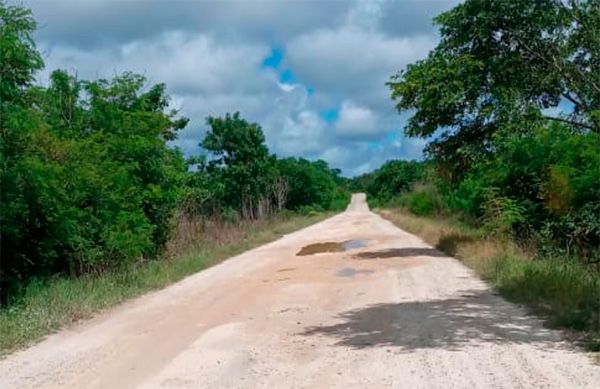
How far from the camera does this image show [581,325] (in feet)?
30.7

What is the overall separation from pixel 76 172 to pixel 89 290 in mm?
2669

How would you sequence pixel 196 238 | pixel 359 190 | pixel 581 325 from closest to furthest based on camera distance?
1. pixel 581 325
2. pixel 196 238
3. pixel 359 190

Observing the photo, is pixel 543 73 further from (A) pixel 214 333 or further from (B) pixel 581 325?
(A) pixel 214 333

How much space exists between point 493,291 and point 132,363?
7.77 metres

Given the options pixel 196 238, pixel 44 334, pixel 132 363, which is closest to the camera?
pixel 132 363

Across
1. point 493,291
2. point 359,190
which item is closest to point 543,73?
point 493,291

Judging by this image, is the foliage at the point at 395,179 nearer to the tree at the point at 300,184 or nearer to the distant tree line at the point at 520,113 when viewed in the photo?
the tree at the point at 300,184

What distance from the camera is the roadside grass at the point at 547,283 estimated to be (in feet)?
31.2

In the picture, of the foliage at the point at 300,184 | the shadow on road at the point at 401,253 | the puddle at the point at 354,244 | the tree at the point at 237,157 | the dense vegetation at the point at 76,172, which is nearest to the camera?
the dense vegetation at the point at 76,172

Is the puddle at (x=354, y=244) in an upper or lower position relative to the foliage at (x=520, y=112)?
lower

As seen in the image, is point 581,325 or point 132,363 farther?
point 581,325

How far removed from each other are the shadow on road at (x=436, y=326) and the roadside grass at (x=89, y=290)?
4.00 meters

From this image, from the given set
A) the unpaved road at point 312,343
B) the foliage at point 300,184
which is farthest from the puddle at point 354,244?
the foliage at point 300,184

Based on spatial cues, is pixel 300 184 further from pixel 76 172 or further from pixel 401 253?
pixel 76 172
